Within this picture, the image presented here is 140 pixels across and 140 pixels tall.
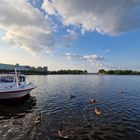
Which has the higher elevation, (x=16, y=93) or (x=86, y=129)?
(x=16, y=93)

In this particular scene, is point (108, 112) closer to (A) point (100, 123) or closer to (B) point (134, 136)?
(A) point (100, 123)

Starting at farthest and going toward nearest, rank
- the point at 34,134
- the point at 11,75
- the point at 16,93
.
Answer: the point at 11,75, the point at 16,93, the point at 34,134

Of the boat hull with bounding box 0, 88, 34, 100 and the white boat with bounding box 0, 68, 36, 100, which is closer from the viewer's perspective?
Answer: the boat hull with bounding box 0, 88, 34, 100

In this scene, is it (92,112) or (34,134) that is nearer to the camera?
(34,134)

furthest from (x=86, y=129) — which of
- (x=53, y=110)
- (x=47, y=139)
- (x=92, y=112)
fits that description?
(x=53, y=110)

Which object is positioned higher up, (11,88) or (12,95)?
(11,88)

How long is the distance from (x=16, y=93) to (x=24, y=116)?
9738mm

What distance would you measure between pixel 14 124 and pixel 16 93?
42.3 ft

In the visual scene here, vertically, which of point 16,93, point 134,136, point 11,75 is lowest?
point 134,136

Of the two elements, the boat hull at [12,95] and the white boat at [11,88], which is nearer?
the boat hull at [12,95]

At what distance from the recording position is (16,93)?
31578 mm

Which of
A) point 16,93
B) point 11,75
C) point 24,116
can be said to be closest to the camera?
point 24,116

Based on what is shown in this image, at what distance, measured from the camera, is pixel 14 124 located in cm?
1936

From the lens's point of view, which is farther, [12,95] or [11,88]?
[12,95]
